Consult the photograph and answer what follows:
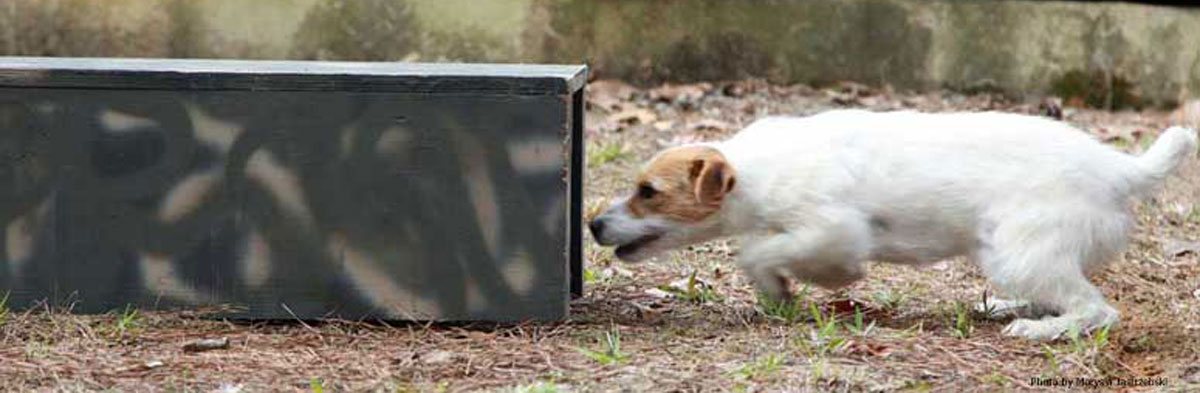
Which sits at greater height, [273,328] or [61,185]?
[61,185]

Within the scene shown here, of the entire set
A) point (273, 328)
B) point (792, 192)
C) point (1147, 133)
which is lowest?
point (1147, 133)

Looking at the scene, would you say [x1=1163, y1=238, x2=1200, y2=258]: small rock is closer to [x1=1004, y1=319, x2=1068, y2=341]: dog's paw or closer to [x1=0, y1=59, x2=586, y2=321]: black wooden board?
[x1=1004, y1=319, x2=1068, y2=341]: dog's paw

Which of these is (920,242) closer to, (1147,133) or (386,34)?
(1147,133)

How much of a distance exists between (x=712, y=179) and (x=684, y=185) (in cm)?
12

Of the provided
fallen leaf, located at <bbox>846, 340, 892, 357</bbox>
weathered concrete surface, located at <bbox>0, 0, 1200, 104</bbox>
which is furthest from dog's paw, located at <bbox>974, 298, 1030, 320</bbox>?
weathered concrete surface, located at <bbox>0, 0, 1200, 104</bbox>

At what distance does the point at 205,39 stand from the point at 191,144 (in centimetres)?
548

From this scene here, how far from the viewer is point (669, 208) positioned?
18.2ft

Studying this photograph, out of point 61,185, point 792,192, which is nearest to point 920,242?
point 792,192

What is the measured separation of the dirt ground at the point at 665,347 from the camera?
4738 millimetres

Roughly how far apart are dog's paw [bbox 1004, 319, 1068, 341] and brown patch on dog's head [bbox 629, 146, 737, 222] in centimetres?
93

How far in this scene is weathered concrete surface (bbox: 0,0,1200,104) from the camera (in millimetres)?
10555

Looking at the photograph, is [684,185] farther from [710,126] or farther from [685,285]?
[710,126]

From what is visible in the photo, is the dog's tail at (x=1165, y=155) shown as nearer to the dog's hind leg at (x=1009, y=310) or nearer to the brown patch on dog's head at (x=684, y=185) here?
the dog's hind leg at (x=1009, y=310)

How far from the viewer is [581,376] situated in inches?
189
